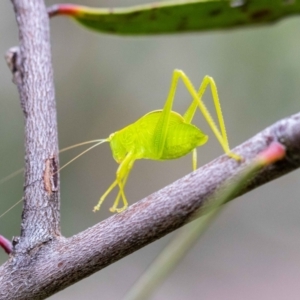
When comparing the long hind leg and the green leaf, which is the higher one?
the green leaf

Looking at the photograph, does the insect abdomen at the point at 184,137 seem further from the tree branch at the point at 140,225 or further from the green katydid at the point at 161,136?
the tree branch at the point at 140,225

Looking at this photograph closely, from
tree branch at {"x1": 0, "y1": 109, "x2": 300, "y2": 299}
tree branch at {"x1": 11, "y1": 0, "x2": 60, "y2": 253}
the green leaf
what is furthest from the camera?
tree branch at {"x1": 11, "y1": 0, "x2": 60, "y2": 253}

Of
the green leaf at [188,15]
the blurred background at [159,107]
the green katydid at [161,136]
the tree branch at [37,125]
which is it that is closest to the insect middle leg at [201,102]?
the green katydid at [161,136]

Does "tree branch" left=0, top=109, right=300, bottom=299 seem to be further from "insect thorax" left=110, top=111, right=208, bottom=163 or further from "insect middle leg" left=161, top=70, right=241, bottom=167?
"insect thorax" left=110, top=111, right=208, bottom=163

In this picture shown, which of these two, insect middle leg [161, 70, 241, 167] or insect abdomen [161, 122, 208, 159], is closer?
insect middle leg [161, 70, 241, 167]

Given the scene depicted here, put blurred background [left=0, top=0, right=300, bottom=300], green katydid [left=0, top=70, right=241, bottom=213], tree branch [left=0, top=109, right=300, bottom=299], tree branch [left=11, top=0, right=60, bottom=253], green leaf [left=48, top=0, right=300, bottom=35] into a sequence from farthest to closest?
blurred background [left=0, top=0, right=300, bottom=300], green katydid [left=0, top=70, right=241, bottom=213], tree branch [left=11, top=0, right=60, bottom=253], green leaf [left=48, top=0, right=300, bottom=35], tree branch [left=0, top=109, right=300, bottom=299]

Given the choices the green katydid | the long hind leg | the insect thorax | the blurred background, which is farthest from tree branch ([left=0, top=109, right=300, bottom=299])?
the blurred background

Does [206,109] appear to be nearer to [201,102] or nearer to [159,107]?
[201,102]
